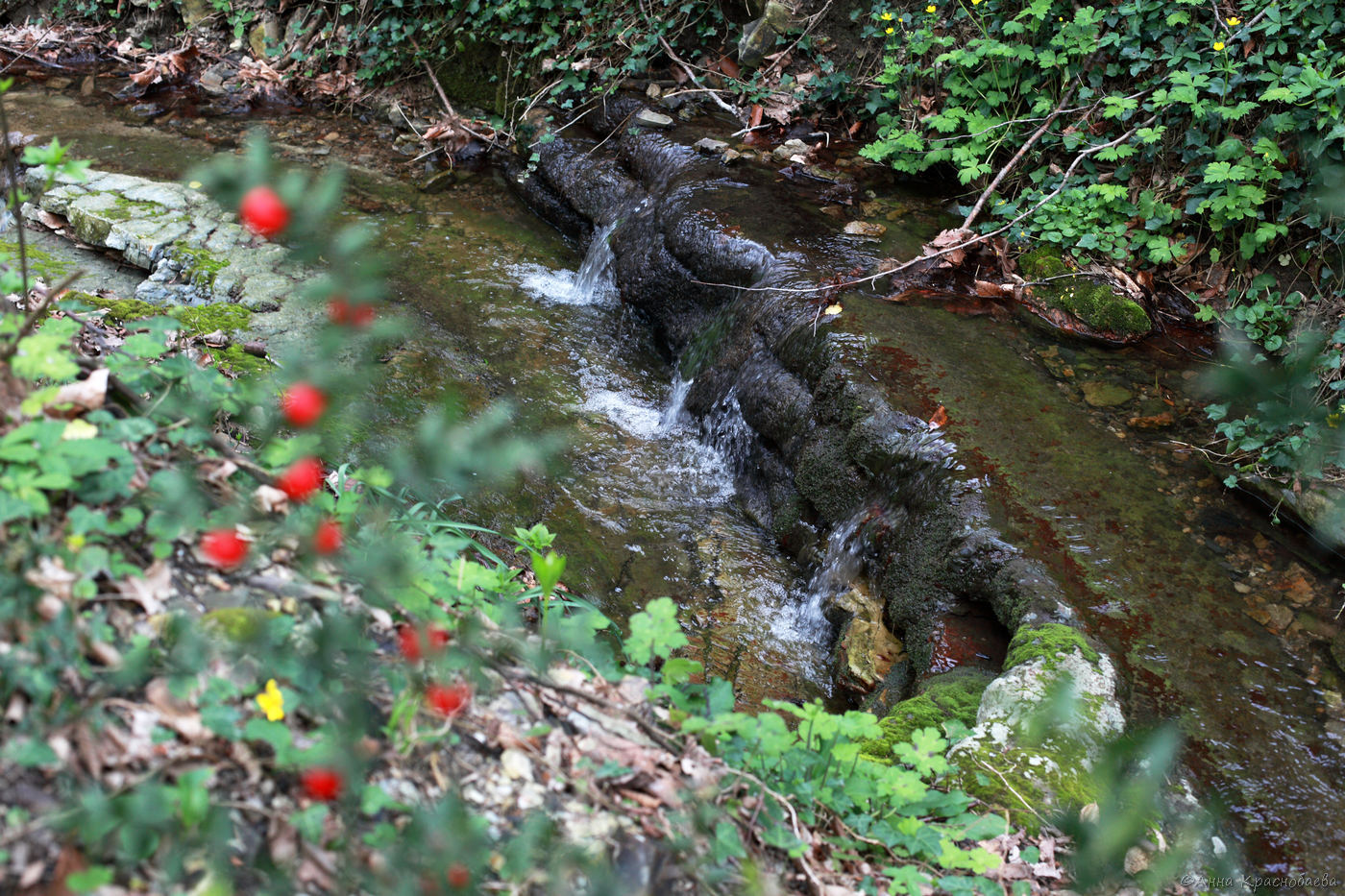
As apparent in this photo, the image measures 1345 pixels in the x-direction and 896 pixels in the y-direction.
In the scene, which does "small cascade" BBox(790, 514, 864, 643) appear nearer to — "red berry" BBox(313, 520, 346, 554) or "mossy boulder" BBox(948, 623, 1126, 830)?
"mossy boulder" BBox(948, 623, 1126, 830)

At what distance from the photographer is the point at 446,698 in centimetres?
172

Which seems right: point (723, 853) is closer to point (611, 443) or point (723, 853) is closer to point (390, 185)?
point (611, 443)

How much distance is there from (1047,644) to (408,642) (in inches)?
86.4

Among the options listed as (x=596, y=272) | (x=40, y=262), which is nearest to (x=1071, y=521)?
(x=596, y=272)

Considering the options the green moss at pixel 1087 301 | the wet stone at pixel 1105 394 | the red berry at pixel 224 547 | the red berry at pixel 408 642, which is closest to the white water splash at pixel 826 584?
the wet stone at pixel 1105 394

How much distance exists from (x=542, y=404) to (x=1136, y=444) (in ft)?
10.2

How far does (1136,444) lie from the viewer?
394 cm

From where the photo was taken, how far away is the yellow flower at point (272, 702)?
1.54m

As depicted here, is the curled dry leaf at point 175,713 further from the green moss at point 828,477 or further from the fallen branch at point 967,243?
the fallen branch at point 967,243

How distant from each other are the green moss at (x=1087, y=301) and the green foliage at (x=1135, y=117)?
20 centimetres

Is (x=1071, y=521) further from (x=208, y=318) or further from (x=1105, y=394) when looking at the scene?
(x=208, y=318)

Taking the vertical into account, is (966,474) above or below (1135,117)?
below

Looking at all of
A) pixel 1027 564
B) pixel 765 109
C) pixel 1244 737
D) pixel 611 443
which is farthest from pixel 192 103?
pixel 1244 737

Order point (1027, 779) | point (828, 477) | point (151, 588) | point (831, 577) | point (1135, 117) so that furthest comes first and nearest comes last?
point (1135, 117)
point (828, 477)
point (831, 577)
point (1027, 779)
point (151, 588)
